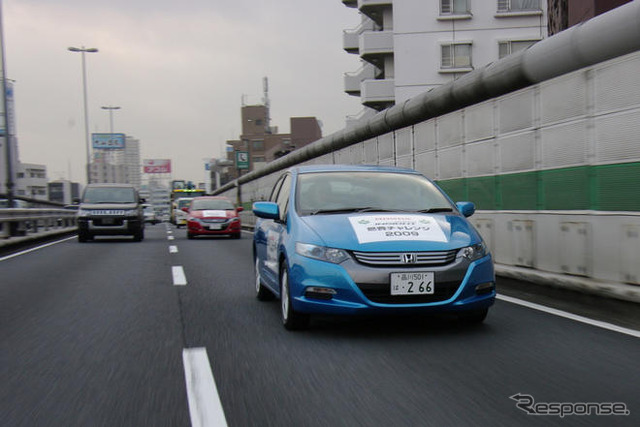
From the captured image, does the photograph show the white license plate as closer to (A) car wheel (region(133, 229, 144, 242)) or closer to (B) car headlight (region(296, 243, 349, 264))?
(B) car headlight (region(296, 243, 349, 264))

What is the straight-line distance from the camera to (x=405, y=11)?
36.9m

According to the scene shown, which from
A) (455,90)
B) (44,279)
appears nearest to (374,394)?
(44,279)

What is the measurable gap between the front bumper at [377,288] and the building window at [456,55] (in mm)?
33202

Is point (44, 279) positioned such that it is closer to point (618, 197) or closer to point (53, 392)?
point (53, 392)

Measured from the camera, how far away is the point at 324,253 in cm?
524

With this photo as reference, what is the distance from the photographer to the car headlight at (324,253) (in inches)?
204

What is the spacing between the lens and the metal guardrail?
16744 mm

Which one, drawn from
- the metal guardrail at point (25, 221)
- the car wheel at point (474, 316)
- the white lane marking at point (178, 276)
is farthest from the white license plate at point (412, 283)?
the metal guardrail at point (25, 221)

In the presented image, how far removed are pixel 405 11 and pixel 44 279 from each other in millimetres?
31071

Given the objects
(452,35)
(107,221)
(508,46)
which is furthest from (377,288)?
(508,46)

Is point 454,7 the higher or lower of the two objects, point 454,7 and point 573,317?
the higher

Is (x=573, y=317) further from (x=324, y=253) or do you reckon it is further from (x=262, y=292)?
(x=262, y=292)

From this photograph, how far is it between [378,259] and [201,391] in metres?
1.87

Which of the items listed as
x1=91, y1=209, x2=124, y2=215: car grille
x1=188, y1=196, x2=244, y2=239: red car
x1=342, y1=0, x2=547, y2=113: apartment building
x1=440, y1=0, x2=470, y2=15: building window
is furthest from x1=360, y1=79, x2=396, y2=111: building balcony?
x1=91, y1=209, x2=124, y2=215: car grille
